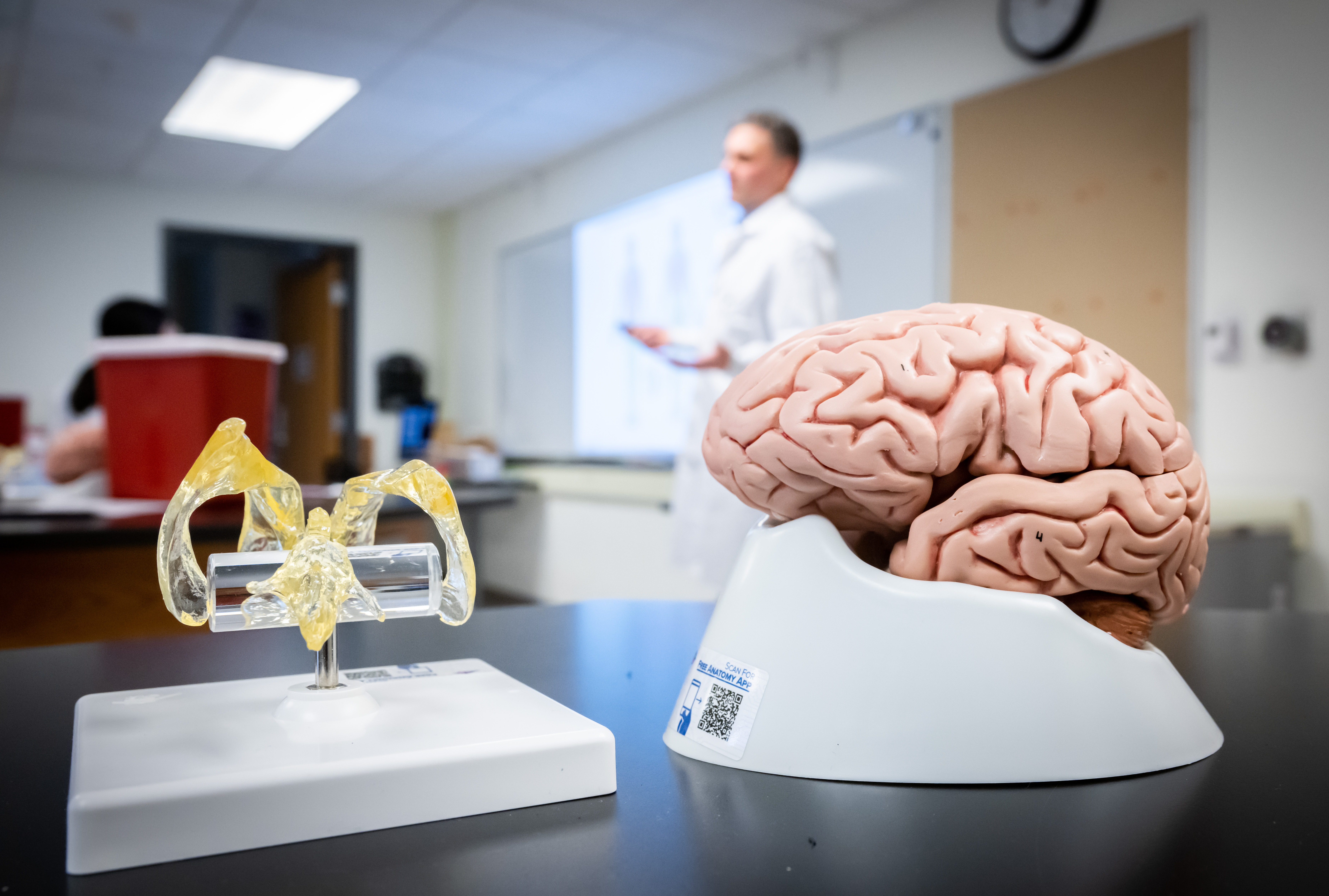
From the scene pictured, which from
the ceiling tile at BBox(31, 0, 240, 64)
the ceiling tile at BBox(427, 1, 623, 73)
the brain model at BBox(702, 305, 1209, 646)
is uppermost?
the ceiling tile at BBox(427, 1, 623, 73)

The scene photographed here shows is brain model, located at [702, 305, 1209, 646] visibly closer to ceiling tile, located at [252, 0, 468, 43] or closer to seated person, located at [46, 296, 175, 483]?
seated person, located at [46, 296, 175, 483]

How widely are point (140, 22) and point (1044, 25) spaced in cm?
339

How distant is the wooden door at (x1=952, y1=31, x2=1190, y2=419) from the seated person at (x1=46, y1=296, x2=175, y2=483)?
2.65 meters

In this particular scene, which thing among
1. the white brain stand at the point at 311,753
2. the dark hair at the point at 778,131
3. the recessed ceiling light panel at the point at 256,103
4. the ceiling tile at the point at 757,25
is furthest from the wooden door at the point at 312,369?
the white brain stand at the point at 311,753

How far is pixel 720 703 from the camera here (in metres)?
0.61

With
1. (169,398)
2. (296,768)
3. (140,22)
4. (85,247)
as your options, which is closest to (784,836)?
(296,768)

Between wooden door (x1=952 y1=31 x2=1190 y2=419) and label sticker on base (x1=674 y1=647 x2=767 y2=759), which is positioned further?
wooden door (x1=952 y1=31 x2=1190 y2=419)

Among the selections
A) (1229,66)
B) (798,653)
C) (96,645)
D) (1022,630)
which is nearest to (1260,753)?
(1022,630)

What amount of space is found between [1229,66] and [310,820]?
3263 millimetres

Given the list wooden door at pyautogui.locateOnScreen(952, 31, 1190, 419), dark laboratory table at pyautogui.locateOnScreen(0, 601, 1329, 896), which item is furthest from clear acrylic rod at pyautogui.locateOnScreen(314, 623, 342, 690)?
wooden door at pyautogui.locateOnScreen(952, 31, 1190, 419)

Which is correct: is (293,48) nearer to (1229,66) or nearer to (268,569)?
(1229,66)

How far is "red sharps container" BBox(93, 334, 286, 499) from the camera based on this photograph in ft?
6.67

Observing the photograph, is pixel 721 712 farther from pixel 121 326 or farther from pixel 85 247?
pixel 85 247

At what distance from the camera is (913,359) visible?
0.62m
